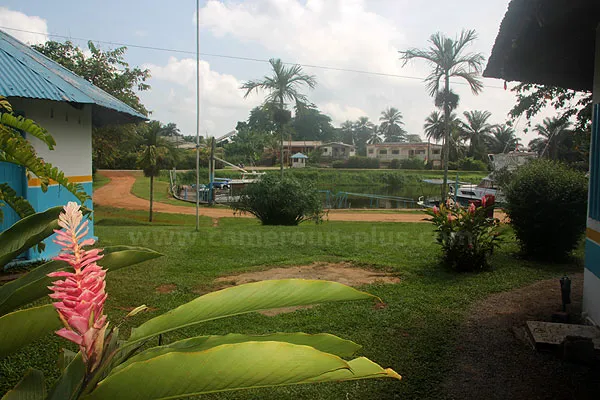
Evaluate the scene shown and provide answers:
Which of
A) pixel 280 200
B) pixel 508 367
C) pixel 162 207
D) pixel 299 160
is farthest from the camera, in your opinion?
pixel 299 160

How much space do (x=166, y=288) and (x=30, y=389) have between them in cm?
539

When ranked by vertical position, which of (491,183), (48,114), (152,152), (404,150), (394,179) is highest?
(404,150)

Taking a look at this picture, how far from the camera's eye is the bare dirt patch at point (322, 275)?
6801 millimetres

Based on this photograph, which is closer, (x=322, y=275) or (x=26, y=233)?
(x=26, y=233)

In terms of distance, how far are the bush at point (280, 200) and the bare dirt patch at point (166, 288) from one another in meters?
7.94

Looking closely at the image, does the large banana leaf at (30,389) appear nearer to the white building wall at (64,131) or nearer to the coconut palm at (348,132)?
the white building wall at (64,131)

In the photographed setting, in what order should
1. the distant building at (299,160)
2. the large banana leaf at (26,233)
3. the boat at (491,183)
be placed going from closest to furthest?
the large banana leaf at (26,233)
the boat at (491,183)
the distant building at (299,160)

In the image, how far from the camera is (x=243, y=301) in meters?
1.17

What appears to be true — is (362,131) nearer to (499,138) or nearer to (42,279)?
(499,138)

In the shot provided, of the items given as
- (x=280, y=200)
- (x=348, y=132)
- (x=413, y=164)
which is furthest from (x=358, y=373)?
(x=348, y=132)

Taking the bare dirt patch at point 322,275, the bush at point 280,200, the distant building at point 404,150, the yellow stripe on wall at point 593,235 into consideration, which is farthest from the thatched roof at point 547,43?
the distant building at point 404,150

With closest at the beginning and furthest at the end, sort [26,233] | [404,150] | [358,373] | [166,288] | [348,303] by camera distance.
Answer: [358,373]
[26,233]
[348,303]
[166,288]
[404,150]

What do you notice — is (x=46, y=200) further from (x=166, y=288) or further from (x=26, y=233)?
(x=26, y=233)

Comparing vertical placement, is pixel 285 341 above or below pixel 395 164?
below
